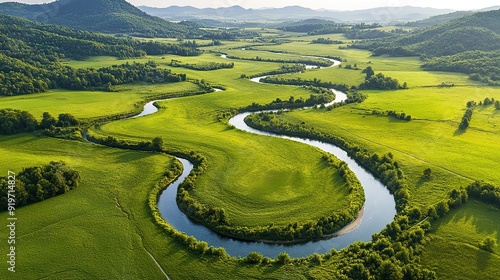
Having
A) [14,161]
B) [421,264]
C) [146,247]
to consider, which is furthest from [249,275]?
[14,161]

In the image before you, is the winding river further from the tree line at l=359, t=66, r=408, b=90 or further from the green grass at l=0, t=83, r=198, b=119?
the tree line at l=359, t=66, r=408, b=90

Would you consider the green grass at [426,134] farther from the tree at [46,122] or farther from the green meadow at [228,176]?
the tree at [46,122]

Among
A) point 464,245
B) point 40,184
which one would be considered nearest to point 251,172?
point 40,184

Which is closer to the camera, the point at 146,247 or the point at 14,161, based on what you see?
the point at 146,247

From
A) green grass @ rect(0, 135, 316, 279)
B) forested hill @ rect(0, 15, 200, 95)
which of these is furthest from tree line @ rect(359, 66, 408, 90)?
green grass @ rect(0, 135, 316, 279)

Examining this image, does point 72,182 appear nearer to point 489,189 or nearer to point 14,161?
point 14,161

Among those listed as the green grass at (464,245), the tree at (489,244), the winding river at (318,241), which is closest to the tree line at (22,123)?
the winding river at (318,241)

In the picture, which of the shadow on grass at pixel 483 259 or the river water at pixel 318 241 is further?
the river water at pixel 318 241
